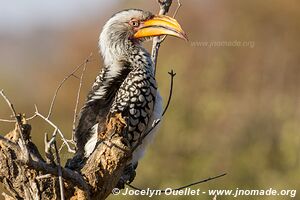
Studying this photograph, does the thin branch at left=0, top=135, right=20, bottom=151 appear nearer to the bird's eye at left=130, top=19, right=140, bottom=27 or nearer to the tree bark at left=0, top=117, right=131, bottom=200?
the tree bark at left=0, top=117, right=131, bottom=200

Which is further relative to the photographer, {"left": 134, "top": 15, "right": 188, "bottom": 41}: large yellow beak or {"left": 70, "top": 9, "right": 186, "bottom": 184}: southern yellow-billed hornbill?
{"left": 134, "top": 15, "right": 188, "bottom": 41}: large yellow beak

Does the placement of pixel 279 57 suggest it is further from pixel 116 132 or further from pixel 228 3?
pixel 116 132

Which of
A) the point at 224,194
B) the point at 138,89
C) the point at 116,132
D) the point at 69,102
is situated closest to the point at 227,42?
the point at 69,102

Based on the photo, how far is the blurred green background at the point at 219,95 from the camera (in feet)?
36.9

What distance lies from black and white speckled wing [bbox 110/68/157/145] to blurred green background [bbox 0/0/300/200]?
198cm

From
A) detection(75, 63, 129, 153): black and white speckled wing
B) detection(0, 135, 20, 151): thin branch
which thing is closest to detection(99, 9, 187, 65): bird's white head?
detection(75, 63, 129, 153): black and white speckled wing

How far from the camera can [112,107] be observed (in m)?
4.96

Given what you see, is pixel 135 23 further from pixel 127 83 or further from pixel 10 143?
pixel 10 143

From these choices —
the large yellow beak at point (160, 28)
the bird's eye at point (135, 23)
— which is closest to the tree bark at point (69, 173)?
the large yellow beak at point (160, 28)

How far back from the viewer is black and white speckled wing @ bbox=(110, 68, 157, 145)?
496 cm

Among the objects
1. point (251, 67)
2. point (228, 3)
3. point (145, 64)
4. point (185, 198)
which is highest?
point (228, 3)

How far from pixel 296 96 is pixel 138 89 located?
11.0m

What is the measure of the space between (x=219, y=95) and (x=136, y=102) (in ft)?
32.2

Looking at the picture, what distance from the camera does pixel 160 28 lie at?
5.38m
